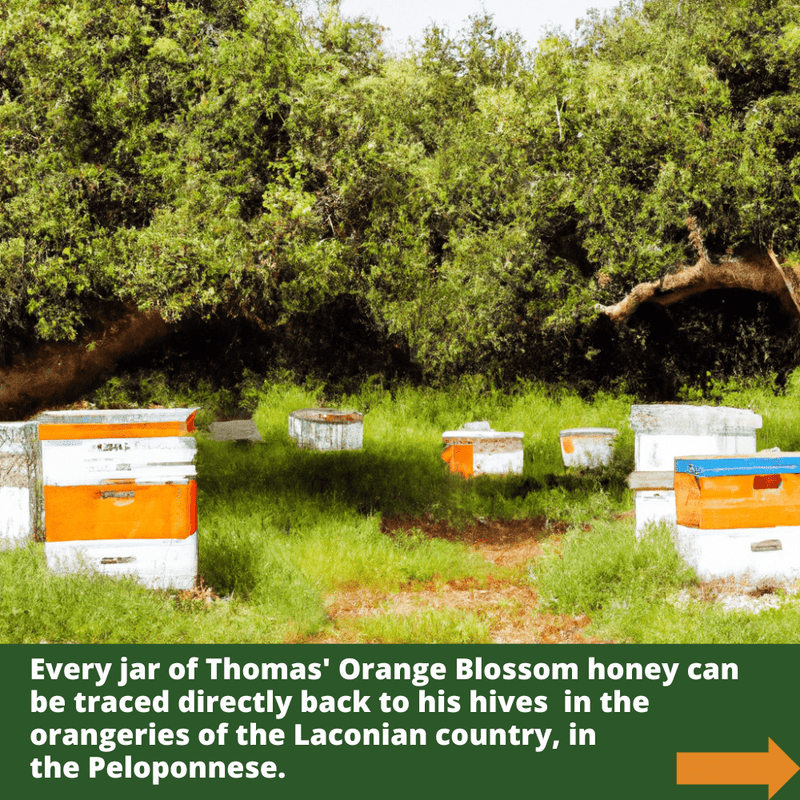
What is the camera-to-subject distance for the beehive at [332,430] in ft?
33.0

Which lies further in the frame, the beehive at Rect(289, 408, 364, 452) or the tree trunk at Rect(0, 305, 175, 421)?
the tree trunk at Rect(0, 305, 175, 421)

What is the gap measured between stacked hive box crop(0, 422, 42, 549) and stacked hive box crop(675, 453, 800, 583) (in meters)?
4.31

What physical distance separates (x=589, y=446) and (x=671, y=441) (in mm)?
3184

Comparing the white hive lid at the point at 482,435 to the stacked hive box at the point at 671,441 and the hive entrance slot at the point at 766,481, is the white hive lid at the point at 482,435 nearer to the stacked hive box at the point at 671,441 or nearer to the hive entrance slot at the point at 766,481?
the stacked hive box at the point at 671,441

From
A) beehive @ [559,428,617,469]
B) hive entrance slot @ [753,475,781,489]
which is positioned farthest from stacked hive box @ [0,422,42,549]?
beehive @ [559,428,617,469]

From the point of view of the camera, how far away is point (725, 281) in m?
10.6

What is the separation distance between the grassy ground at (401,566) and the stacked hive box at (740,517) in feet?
0.72

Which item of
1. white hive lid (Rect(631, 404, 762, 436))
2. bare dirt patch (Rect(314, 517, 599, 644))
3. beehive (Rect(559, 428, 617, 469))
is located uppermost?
white hive lid (Rect(631, 404, 762, 436))

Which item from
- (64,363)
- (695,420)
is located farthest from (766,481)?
(64,363)

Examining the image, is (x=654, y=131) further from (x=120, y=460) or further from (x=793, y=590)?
(x=120, y=460)

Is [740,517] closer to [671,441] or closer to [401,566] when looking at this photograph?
[671,441]

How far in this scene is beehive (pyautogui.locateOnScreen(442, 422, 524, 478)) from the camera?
9031mm

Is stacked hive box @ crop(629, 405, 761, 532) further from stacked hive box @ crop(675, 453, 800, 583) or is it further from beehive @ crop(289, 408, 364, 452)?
beehive @ crop(289, 408, 364, 452)

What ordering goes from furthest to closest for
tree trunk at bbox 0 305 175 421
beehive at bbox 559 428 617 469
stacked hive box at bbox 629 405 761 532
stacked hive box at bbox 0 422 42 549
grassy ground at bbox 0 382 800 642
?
1. tree trunk at bbox 0 305 175 421
2. beehive at bbox 559 428 617 469
3. stacked hive box at bbox 629 405 761 532
4. stacked hive box at bbox 0 422 42 549
5. grassy ground at bbox 0 382 800 642
